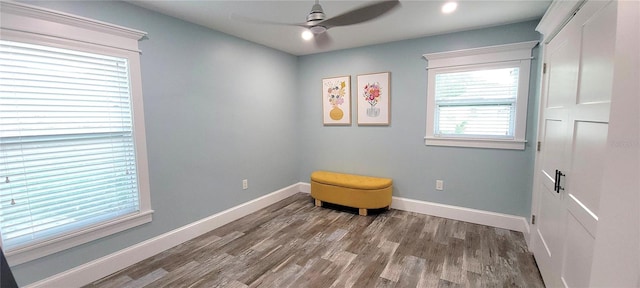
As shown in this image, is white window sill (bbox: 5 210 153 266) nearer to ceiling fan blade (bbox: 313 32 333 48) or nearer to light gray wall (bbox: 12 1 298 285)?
light gray wall (bbox: 12 1 298 285)

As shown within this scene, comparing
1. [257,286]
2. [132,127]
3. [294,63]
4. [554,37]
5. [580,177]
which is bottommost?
[257,286]

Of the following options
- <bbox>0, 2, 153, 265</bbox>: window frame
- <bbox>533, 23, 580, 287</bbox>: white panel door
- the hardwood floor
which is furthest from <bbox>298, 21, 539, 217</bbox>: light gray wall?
<bbox>0, 2, 153, 265</bbox>: window frame

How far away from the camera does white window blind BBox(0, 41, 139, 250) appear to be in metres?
1.73

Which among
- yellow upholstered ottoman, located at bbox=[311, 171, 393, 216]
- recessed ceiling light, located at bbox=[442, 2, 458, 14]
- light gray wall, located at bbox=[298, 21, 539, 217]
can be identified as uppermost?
recessed ceiling light, located at bbox=[442, 2, 458, 14]

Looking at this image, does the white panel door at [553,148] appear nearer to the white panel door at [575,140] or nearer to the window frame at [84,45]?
the white panel door at [575,140]

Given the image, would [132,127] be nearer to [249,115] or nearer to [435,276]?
[249,115]

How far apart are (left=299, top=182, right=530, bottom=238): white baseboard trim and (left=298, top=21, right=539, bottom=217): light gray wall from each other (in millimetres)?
60

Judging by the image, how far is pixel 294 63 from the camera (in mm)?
4230

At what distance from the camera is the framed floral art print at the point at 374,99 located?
356 centimetres

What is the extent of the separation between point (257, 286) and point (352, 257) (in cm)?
90

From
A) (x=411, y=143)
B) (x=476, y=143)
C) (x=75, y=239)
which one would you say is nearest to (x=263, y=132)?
(x=411, y=143)

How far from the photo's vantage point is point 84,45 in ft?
6.55

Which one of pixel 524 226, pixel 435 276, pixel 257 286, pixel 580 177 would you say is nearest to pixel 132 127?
pixel 257 286

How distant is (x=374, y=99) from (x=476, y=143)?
1382 millimetres
